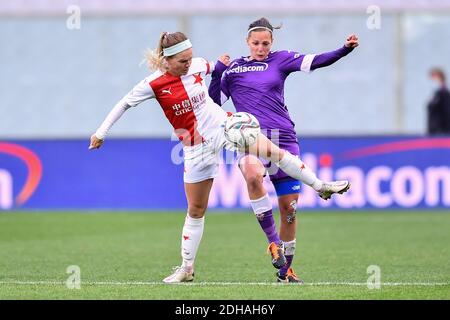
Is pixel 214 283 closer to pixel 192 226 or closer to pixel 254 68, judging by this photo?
pixel 192 226

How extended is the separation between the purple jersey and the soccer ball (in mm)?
399

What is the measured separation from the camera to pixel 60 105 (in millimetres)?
22281

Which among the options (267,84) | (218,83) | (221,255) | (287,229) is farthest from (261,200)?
(221,255)

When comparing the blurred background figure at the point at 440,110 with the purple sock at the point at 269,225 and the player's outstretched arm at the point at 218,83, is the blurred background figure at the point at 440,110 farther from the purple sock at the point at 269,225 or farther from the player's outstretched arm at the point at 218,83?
the purple sock at the point at 269,225

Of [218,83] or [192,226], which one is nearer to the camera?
[192,226]

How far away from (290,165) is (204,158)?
2.41ft

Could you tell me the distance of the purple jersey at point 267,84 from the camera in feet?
30.1

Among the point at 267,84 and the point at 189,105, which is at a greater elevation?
the point at 267,84

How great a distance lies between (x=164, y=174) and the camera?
17984 millimetres

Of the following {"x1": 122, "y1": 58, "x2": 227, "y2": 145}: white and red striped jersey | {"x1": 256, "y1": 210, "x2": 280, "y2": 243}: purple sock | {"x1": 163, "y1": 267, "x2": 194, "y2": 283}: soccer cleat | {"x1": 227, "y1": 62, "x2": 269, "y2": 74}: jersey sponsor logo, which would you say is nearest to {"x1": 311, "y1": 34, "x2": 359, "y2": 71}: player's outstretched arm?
{"x1": 227, "y1": 62, "x2": 269, "y2": 74}: jersey sponsor logo

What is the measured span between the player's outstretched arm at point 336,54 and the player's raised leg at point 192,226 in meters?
1.32

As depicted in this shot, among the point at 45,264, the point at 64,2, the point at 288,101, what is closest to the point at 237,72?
the point at 45,264

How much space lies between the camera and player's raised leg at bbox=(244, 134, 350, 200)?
8.77 meters

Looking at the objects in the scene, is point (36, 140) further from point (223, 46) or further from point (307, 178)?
point (307, 178)
